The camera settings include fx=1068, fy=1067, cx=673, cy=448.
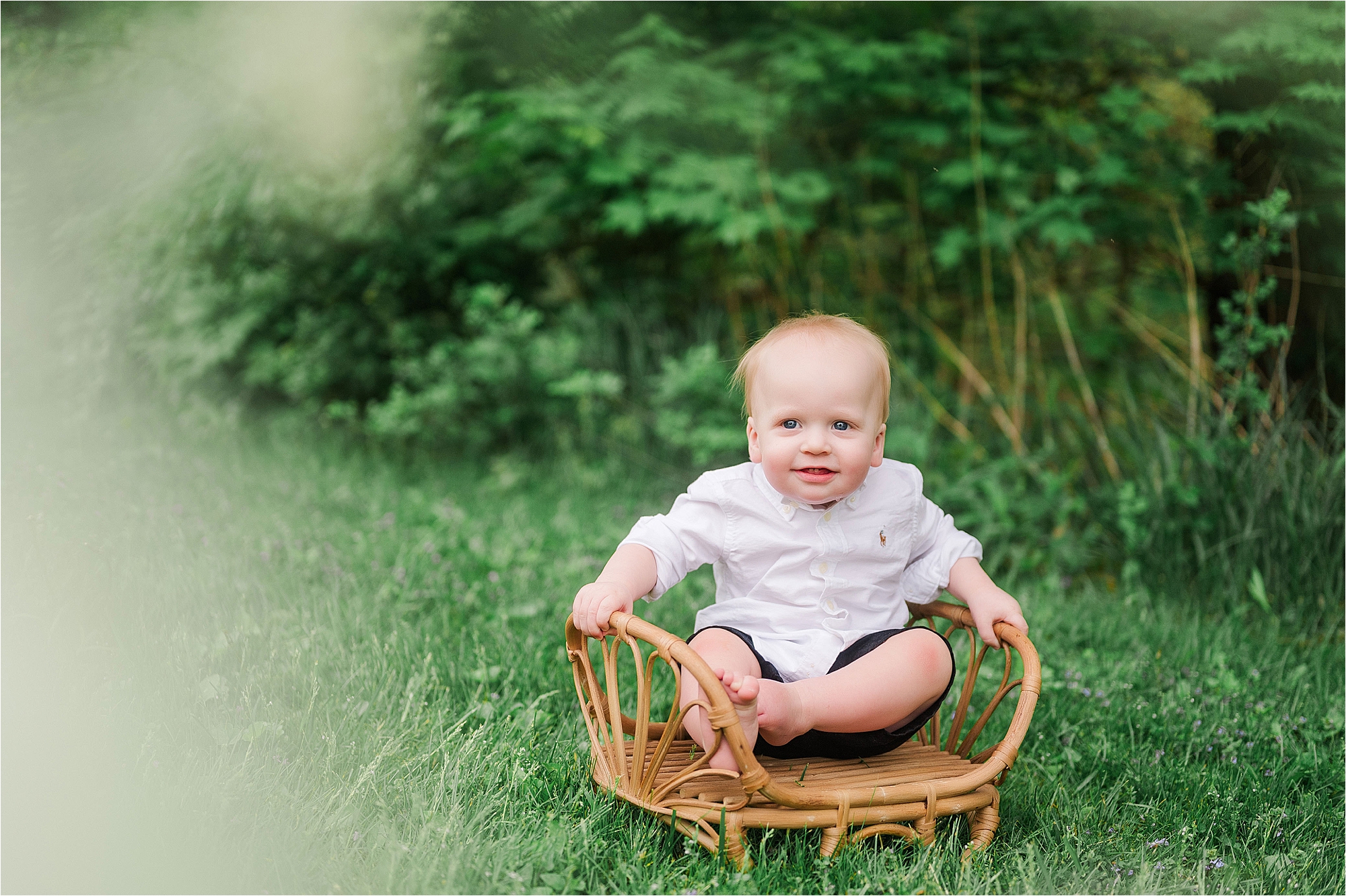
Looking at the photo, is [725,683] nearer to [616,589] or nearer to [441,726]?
[616,589]

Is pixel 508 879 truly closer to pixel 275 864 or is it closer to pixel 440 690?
pixel 275 864

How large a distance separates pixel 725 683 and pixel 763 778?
6.3 inches

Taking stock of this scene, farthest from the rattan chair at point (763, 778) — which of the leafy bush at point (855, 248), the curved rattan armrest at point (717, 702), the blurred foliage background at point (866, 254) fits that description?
the leafy bush at point (855, 248)

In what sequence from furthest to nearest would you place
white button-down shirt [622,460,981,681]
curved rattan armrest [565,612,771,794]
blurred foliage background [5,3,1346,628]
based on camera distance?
blurred foliage background [5,3,1346,628]
white button-down shirt [622,460,981,681]
curved rattan armrest [565,612,771,794]

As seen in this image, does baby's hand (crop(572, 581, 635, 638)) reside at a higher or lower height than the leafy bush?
lower

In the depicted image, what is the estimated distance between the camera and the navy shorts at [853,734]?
207cm

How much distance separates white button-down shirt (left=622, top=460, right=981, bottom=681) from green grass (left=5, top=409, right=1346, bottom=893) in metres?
0.40

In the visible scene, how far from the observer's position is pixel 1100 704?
2.72 metres

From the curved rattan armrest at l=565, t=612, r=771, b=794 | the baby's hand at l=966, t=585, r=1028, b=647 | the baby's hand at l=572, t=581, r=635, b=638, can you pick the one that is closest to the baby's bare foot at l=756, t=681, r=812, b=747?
the curved rattan armrest at l=565, t=612, r=771, b=794

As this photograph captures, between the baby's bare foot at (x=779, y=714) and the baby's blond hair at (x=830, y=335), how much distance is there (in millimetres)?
576

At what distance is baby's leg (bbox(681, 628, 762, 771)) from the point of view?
177 centimetres

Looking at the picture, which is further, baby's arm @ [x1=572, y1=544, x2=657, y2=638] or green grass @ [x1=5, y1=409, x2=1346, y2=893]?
baby's arm @ [x1=572, y1=544, x2=657, y2=638]

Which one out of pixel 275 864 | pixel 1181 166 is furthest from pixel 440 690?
pixel 1181 166

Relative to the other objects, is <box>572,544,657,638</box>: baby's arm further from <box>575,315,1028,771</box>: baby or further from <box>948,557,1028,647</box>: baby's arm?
<box>948,557,1028,647</box>: baby's arm
